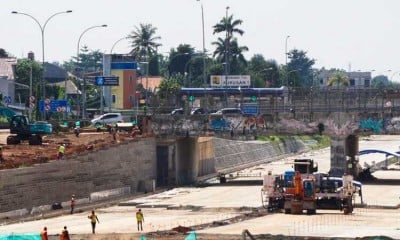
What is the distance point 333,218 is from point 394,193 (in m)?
23.1

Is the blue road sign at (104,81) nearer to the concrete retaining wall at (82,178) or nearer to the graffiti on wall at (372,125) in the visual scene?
the concrete retaining wall at (82,178)

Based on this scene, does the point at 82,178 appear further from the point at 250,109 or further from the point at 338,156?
the point at 338,156

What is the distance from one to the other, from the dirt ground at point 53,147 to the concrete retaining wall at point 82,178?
0.97 m

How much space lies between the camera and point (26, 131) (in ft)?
294

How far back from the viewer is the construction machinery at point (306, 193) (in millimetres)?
68812

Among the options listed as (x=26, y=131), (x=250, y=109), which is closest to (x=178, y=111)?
(x=250, y=109)

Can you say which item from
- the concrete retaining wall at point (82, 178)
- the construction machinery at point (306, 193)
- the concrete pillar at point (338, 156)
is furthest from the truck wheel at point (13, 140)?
the concrete pillar at point (338, 156)

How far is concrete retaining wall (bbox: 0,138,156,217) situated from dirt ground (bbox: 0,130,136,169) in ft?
3.18

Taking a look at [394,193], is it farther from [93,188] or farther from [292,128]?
[93,188]

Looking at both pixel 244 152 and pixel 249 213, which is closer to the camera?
pixel 249 213

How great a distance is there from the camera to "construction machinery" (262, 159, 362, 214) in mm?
68812

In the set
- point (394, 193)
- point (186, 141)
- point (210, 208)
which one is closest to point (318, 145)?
point (186, 141)

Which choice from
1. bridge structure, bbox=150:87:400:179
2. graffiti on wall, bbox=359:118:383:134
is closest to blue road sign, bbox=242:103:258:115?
bridge structure, bbox=150:87:400:179

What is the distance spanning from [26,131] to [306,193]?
2912 centimetres
